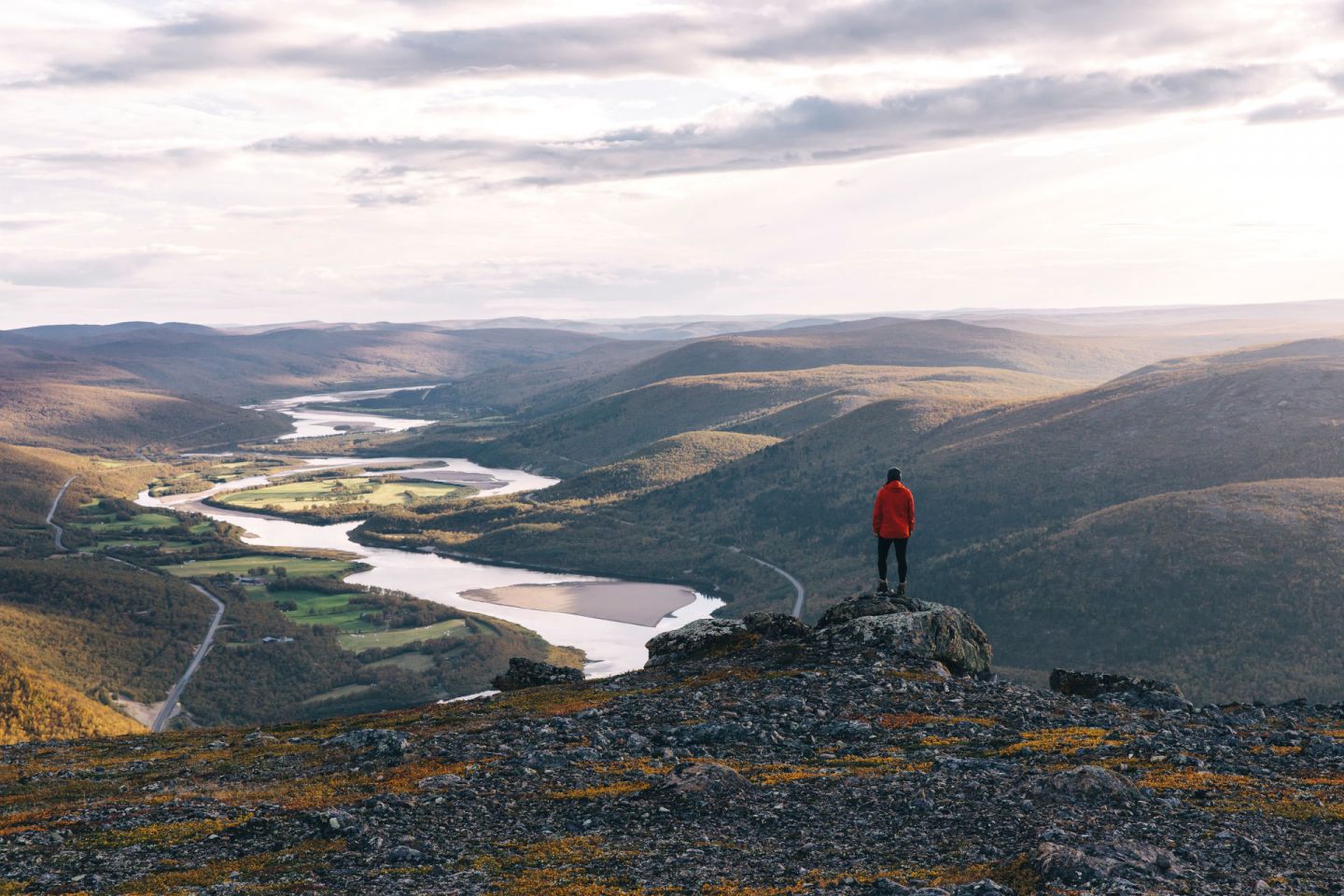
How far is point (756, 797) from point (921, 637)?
17.9 metres

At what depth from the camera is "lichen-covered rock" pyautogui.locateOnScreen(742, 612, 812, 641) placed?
4891 centimetres

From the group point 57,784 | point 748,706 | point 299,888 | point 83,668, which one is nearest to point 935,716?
point 748,706

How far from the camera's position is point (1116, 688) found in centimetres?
4288

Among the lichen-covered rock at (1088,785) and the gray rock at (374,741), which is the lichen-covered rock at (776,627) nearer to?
the gray rock at (374,741)

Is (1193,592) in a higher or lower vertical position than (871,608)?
lower

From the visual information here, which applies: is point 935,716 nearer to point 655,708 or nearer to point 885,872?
point 655,708

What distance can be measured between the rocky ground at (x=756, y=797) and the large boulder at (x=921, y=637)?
0.48 feet

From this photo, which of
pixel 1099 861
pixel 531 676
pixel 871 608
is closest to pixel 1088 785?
pixel 1099 861

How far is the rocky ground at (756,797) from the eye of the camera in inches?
903

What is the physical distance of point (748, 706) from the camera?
3766 centimetres

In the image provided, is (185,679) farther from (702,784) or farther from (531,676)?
(702,784)

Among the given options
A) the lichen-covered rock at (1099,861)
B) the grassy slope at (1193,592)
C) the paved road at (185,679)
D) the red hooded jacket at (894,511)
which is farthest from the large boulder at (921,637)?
the paved road at (185,679)

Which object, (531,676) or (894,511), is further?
(531,676)

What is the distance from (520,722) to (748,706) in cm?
894
